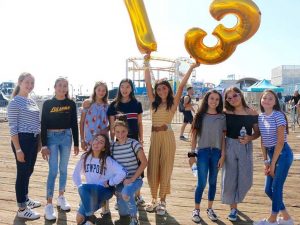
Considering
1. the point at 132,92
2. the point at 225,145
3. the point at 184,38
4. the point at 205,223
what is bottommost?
the point at 205,223

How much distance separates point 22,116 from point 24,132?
175 millimetres

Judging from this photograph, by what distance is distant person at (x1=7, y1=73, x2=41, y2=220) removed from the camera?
136 inches

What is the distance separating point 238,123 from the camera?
348 centimetres

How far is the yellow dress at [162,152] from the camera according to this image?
3754 millimetres

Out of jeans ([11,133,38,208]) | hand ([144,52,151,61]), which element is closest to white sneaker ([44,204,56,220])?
jeans ([11,133,38,208])

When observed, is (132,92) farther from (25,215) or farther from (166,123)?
(25,215)

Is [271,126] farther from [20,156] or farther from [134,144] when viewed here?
[20,156]

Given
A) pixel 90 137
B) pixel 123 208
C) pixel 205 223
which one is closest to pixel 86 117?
pixel 90 137

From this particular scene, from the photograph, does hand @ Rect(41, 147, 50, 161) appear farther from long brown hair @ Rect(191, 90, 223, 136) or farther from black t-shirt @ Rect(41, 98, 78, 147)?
long brown hair @ Rect(191, 90, 223, 136)

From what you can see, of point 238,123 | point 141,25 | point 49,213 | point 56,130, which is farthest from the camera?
point 141,25

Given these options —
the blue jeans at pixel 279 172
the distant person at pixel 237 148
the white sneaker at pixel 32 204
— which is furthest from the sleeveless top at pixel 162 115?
the white sneaker at pixel 32 204

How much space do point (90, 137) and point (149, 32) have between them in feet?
4.66

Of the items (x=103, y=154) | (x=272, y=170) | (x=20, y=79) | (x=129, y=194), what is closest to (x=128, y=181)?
(x=129, y=194)

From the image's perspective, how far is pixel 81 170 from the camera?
346 centimetres
